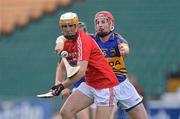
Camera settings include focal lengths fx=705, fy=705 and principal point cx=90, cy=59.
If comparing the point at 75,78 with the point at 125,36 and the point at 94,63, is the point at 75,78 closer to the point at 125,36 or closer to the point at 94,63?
the point at 94,63

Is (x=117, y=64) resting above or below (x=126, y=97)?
above

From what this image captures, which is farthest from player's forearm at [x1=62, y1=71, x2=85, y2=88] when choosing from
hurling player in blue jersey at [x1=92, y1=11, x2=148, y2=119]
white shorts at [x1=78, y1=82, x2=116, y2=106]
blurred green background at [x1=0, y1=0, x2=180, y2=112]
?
blurred green background at [x1=0, y1=0, x2=180, y2=112]

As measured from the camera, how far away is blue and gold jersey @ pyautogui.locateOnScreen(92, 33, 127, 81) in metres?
9.15

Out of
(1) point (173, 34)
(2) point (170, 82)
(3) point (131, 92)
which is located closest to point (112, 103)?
(3) point (131, 92)

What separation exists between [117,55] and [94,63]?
51 centimetres

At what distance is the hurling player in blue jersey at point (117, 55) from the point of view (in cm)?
905

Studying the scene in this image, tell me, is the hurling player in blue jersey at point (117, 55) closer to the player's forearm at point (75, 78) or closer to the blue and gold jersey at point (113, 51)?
the blue and gold jersey at point (113, 51)

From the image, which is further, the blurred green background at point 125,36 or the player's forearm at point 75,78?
the blurred green background at point 125,36

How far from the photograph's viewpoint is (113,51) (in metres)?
9.16

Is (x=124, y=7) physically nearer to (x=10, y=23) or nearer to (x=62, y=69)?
(x=10, y=23)

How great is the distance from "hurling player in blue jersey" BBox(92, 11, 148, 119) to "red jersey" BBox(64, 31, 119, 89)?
26 centimetres

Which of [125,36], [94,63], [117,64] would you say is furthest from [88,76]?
[125,36]

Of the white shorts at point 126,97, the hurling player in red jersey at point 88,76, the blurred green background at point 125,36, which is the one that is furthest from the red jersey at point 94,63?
the blurred green background at point 125,36

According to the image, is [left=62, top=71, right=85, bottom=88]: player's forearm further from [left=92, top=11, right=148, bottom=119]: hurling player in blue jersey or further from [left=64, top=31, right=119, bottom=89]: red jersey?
[left=92, top=11, right=148, bottom=119]: hurling player in blue jersey
